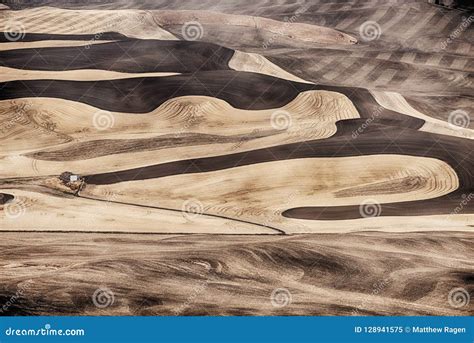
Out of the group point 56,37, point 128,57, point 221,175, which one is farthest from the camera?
point 56,37

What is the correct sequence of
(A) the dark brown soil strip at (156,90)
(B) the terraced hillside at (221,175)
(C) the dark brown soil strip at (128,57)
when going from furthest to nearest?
1. (C) the dark brown soil strip at (128,57)
2. (A) the dark brown soil strip at (156,90)
3. (B) the terraced hillside at (221,175)

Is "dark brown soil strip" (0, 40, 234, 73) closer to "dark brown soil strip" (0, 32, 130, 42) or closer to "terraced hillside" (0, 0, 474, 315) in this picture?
"terraced hillside" (0, 0, 474, 315)

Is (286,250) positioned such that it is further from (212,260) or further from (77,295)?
(77,295)

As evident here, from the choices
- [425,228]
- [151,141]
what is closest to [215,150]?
[151,141]

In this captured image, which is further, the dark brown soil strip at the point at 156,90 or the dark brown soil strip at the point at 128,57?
the dark brown soil strip at the point at 128,57

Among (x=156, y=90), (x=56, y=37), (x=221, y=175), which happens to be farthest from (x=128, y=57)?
(x=221, y=175)

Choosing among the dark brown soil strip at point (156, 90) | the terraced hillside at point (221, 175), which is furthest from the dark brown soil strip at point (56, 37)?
the dark brown soil strip at point (156, 90)

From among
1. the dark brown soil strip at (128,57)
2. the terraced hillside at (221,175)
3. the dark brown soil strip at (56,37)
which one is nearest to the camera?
the terraced hillside at (221,175)

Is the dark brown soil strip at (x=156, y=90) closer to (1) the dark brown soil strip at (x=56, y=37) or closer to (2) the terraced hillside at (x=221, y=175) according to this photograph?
(2) the terraced hillside at (x=221, y=175)

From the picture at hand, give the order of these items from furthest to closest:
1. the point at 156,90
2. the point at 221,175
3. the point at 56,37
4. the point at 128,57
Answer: the point at 56,37, the point at 128,57, the point at 156,90, the point at 221,175

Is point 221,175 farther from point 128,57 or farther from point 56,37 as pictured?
point 56,37
